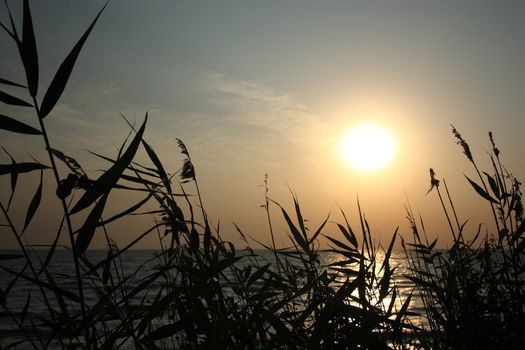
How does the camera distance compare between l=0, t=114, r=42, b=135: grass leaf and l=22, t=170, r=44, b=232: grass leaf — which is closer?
l=0, t=114, r=42, b=135: grass leaf

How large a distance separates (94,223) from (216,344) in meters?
0.90

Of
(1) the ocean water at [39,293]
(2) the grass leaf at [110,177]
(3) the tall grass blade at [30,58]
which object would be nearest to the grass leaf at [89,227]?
(2) the grass leaf at [110,177]

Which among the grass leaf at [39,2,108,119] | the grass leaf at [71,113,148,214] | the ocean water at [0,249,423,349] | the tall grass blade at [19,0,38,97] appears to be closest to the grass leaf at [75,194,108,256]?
the grass leaf at [71,113,148,214]

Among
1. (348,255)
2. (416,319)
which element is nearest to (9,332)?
(416,319)

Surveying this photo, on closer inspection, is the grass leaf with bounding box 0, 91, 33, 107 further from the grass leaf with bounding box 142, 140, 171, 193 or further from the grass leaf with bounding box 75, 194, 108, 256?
the grass leaf with bounding box 142, 140, 171, 193

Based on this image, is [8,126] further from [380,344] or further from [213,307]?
[380,344]

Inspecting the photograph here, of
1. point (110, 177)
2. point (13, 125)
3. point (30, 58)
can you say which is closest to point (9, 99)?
point (13, 125)

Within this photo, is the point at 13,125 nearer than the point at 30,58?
No

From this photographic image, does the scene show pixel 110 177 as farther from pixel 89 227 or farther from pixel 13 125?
pixel 13 125

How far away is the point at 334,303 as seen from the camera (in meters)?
2.31

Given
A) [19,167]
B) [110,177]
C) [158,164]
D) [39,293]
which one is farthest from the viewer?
[39,293]

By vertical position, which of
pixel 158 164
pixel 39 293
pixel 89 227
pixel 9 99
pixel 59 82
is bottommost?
pixel 39 293

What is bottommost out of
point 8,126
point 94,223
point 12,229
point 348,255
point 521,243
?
point 12,229

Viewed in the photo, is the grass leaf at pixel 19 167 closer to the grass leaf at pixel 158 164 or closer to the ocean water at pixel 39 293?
the ocean water at pixel 39 293
